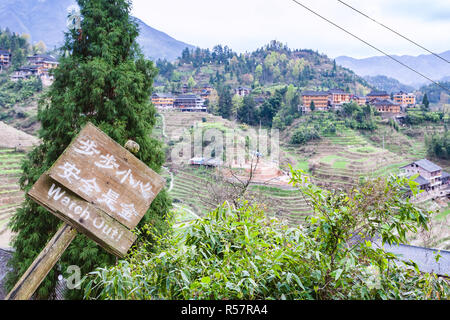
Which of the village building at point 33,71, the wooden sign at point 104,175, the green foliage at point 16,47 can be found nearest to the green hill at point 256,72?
the village building at point 33,71

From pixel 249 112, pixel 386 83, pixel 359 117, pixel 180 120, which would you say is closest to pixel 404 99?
pixel 359 117

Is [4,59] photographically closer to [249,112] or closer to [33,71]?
[33,71]

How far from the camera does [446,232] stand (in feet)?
33.9

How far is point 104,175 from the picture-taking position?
844 mm

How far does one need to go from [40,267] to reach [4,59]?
33769mm

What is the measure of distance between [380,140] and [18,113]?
22863 mm

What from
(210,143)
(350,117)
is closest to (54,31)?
(210,143)

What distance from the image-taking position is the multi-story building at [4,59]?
27.1 metres

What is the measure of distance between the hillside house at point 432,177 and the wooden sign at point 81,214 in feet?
43.8

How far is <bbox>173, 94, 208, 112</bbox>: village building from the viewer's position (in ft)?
92.0

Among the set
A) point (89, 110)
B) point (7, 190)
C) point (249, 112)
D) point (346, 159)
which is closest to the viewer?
point (89, 110)

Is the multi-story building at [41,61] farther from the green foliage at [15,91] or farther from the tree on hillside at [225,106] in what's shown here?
the tree on hillside at [225,106]

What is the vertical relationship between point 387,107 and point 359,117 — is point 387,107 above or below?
above

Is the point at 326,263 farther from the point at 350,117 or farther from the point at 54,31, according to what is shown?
the point at 54,31
